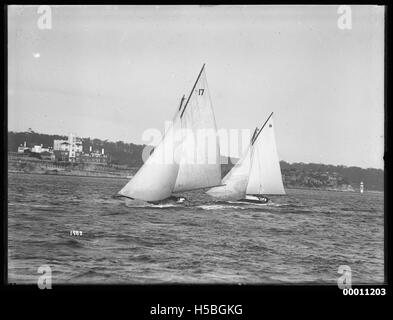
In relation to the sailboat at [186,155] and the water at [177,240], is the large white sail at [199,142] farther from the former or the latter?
the water at [177,240]

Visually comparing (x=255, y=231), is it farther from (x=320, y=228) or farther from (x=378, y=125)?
(x=378, y=125)

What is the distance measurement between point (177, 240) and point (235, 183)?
2.50ft

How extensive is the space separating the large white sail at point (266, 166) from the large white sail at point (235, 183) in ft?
0.25

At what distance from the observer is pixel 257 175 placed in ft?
16.3

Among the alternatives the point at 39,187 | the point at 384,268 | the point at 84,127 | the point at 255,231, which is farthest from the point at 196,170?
the point at 384,268

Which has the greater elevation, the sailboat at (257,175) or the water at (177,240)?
the sailboat at (257,175)

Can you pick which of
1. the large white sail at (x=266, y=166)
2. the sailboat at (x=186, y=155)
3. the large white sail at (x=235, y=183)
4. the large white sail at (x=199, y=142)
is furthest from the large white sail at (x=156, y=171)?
the large white sail at (x=266, y=166)

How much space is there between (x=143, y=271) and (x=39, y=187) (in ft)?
3.91

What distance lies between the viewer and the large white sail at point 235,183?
486cm

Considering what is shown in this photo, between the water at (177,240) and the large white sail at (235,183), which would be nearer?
the water at (177,240)

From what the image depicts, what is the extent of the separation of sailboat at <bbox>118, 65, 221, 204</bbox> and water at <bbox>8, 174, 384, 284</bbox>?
228mm

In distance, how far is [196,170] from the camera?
15.9 feet

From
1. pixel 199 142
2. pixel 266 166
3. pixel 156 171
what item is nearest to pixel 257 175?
pixel 266 166

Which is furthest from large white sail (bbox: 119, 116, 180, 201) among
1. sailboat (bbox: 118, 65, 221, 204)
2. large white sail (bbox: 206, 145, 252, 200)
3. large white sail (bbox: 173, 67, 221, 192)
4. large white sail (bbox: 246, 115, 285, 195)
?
large white sail (bbox: 246, 115, 285, 195)
